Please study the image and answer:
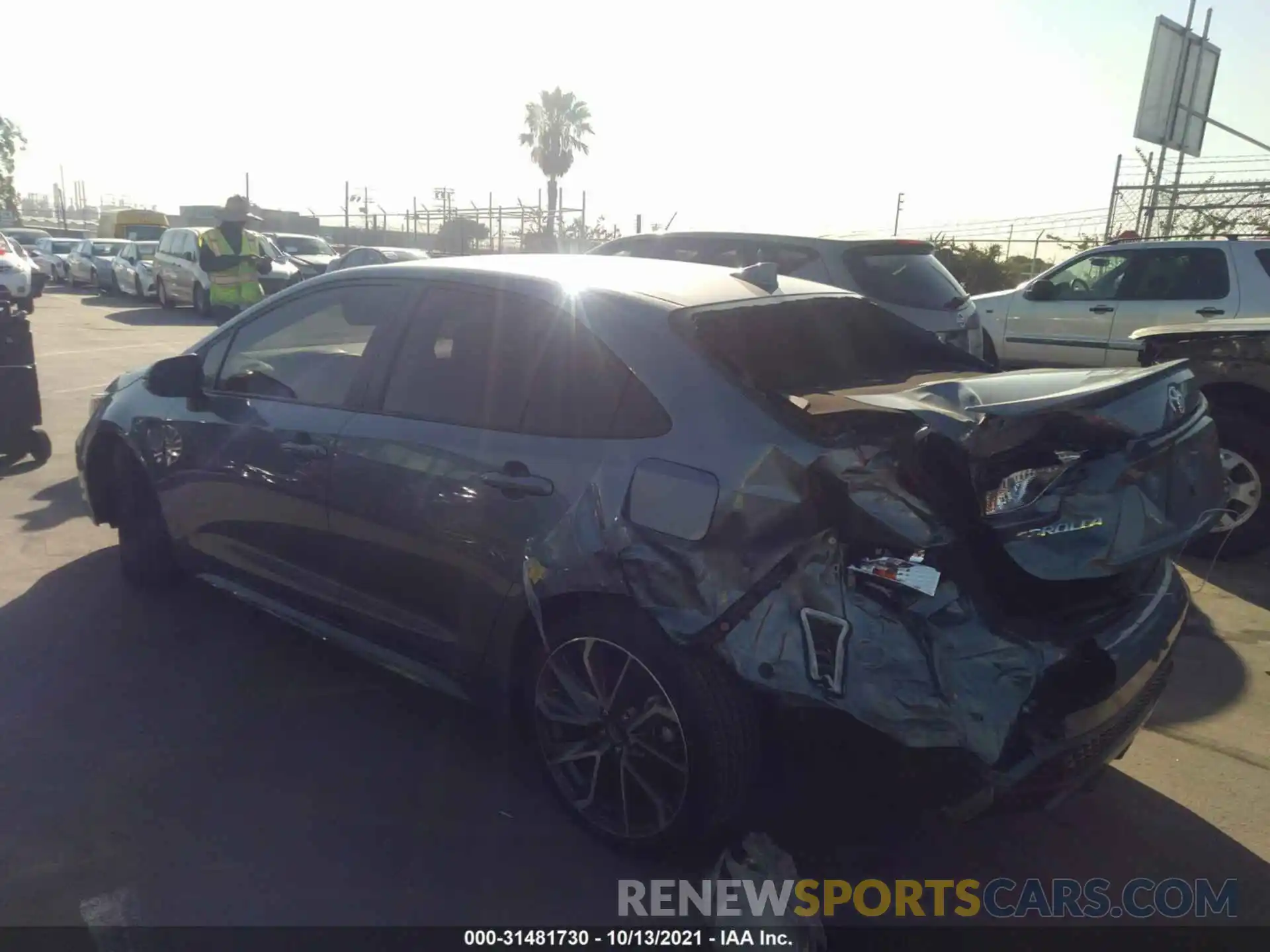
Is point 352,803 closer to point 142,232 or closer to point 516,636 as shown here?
point 516,636

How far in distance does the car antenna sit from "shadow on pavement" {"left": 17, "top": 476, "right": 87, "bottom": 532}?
448 centimetres

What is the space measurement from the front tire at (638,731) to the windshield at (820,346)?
808mm

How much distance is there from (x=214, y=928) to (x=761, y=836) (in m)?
1.48

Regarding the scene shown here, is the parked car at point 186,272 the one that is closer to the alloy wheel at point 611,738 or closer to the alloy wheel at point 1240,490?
the alloy wheel at point 1240,490

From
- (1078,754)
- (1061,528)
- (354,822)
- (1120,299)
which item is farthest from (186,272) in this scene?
(1078,754)

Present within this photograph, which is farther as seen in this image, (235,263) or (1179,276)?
(235,263)

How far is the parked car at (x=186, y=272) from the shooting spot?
19.4 m

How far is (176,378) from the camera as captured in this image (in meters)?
4.22

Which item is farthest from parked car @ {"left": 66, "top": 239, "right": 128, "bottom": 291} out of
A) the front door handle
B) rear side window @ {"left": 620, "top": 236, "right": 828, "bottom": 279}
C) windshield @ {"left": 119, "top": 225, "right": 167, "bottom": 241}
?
the front door handle

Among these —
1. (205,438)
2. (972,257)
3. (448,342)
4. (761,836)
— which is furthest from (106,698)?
(972,257)

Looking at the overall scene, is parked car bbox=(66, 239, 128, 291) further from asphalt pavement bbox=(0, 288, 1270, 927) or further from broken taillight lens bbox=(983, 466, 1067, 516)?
broken taillight lens bbox=(983, 466, 1067, 516)

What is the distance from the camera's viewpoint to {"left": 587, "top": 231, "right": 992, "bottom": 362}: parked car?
284 inches

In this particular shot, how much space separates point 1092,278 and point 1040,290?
46cm

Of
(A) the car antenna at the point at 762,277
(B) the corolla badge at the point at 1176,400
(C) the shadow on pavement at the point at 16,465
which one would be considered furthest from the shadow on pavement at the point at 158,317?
(B) the corolla badge at the point at 1176,400
